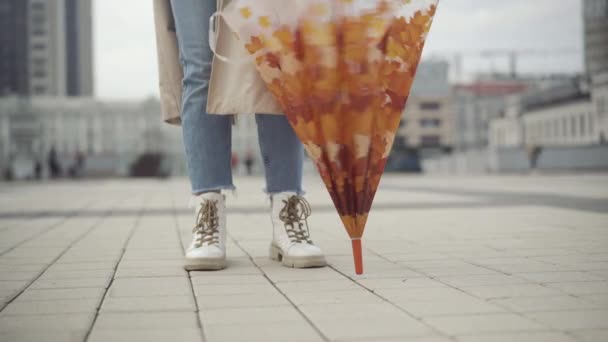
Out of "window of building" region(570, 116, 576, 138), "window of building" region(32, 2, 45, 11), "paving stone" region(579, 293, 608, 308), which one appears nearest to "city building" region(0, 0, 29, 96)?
"window of building" region(32, 2, 45, 11)

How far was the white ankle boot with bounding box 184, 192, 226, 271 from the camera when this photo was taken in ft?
8.31

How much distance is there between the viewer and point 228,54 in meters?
2.45

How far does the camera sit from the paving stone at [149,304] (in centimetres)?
188

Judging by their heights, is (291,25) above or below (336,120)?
above

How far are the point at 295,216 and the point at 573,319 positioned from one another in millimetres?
1230

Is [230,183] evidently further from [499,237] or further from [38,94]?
A: [38,94]

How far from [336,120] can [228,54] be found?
1.72 ft

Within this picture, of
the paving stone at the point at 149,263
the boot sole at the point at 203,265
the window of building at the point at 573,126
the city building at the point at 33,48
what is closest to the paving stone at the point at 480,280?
the boot sole at the point at 203,265

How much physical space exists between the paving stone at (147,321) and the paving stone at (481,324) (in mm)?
574

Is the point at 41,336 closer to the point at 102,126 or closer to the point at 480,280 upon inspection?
the point at 480,280

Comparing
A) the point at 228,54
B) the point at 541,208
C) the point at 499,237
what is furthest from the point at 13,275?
the point at 541,208

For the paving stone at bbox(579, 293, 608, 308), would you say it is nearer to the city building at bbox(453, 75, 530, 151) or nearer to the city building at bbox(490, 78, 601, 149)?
the city building at bbox(490, 78, 601, 149)

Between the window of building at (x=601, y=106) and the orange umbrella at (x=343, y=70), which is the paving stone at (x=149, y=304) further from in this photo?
the window of building at (x=601, y=106)

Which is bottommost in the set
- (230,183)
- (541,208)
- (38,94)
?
(541,208)
